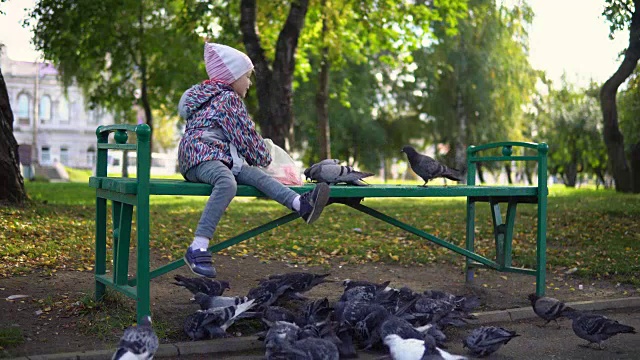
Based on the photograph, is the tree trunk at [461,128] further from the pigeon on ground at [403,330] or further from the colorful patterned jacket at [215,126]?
the pigeon on ground at [403,330]

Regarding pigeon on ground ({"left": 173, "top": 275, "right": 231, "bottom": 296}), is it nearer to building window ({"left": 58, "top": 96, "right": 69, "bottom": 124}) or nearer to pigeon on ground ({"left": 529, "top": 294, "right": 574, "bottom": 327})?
pigeon on ground ({"left": 529, "top": 294, "right": 574, "bottom": 327})

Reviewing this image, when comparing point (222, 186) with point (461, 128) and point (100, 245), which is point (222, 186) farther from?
point (461, 128)

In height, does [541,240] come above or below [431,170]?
below

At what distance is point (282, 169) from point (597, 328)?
2458 mm

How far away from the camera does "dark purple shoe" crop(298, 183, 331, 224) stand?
5.28 meters

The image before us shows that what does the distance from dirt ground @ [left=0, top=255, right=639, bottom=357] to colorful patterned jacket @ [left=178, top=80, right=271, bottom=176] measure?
1226 mm

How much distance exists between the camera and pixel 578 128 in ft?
138

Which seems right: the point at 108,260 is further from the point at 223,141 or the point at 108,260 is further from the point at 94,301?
the point at 223,141

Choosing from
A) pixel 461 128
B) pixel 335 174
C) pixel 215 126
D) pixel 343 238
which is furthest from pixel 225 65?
pixel 461 128

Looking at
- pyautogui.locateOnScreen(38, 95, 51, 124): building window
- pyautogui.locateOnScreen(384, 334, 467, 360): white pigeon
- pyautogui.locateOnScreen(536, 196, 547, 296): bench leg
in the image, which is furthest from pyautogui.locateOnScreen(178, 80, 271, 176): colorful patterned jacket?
pyautogui.locateOnScreen(38, 95, 51, 124): building window

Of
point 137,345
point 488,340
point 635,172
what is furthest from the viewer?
point 635,172

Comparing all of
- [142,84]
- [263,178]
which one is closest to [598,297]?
[263,178]

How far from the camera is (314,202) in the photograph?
208 inches

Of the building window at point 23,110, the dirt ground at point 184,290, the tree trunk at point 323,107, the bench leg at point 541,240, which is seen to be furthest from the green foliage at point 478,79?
the building window at point 23,110
